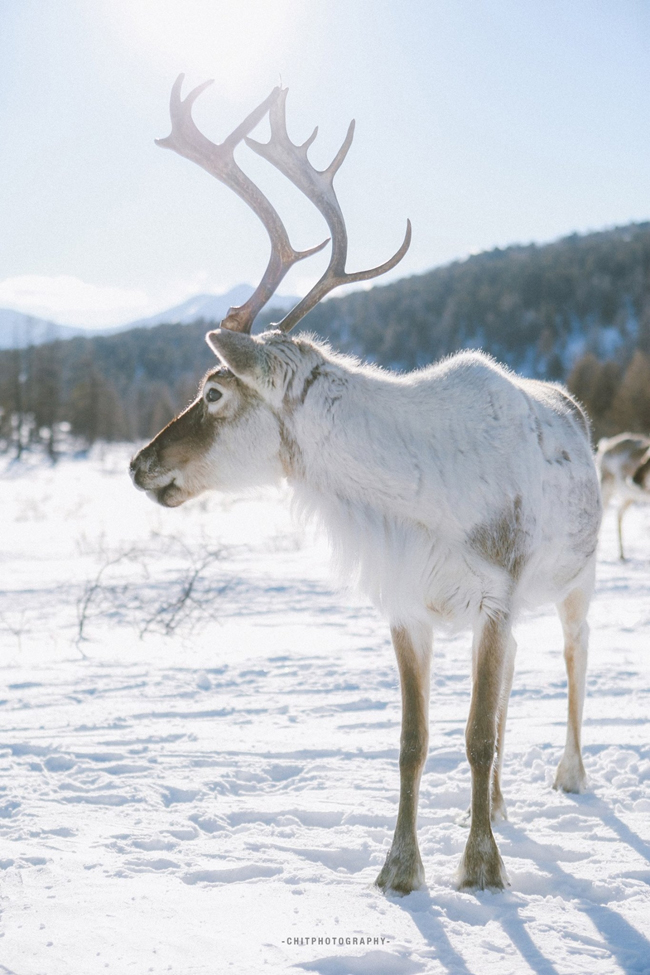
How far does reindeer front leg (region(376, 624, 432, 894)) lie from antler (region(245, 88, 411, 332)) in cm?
173

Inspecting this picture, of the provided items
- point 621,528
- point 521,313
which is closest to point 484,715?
point 621,528

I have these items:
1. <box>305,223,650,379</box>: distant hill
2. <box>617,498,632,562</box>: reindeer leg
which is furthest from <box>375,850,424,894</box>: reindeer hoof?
<box>305,223,650,379</box>: distant hill

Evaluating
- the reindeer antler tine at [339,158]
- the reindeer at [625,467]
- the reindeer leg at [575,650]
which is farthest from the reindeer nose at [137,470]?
the reindeer at [625,467]

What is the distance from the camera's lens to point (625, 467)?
14070 millimetres

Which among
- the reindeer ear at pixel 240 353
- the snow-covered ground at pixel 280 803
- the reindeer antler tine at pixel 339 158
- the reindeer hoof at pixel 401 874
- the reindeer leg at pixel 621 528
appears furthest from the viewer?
the reindeer leg at pixel 621 528

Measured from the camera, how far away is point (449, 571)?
3143mm

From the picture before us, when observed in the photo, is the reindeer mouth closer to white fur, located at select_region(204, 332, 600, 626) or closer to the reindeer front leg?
white fur, located at select_region(204, 332, 600, 626)

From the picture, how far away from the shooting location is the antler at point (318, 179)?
151 inches

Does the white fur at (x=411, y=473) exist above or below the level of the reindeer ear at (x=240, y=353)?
below

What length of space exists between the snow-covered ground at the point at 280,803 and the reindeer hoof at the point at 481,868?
0.19 ft

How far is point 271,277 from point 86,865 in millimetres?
2708

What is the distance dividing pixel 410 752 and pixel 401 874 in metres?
0.46

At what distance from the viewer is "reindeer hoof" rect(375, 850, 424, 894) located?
116 inches

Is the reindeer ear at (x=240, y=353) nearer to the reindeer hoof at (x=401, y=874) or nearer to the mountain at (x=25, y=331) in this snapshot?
the reindeer hoof at (x=401, y=874)
